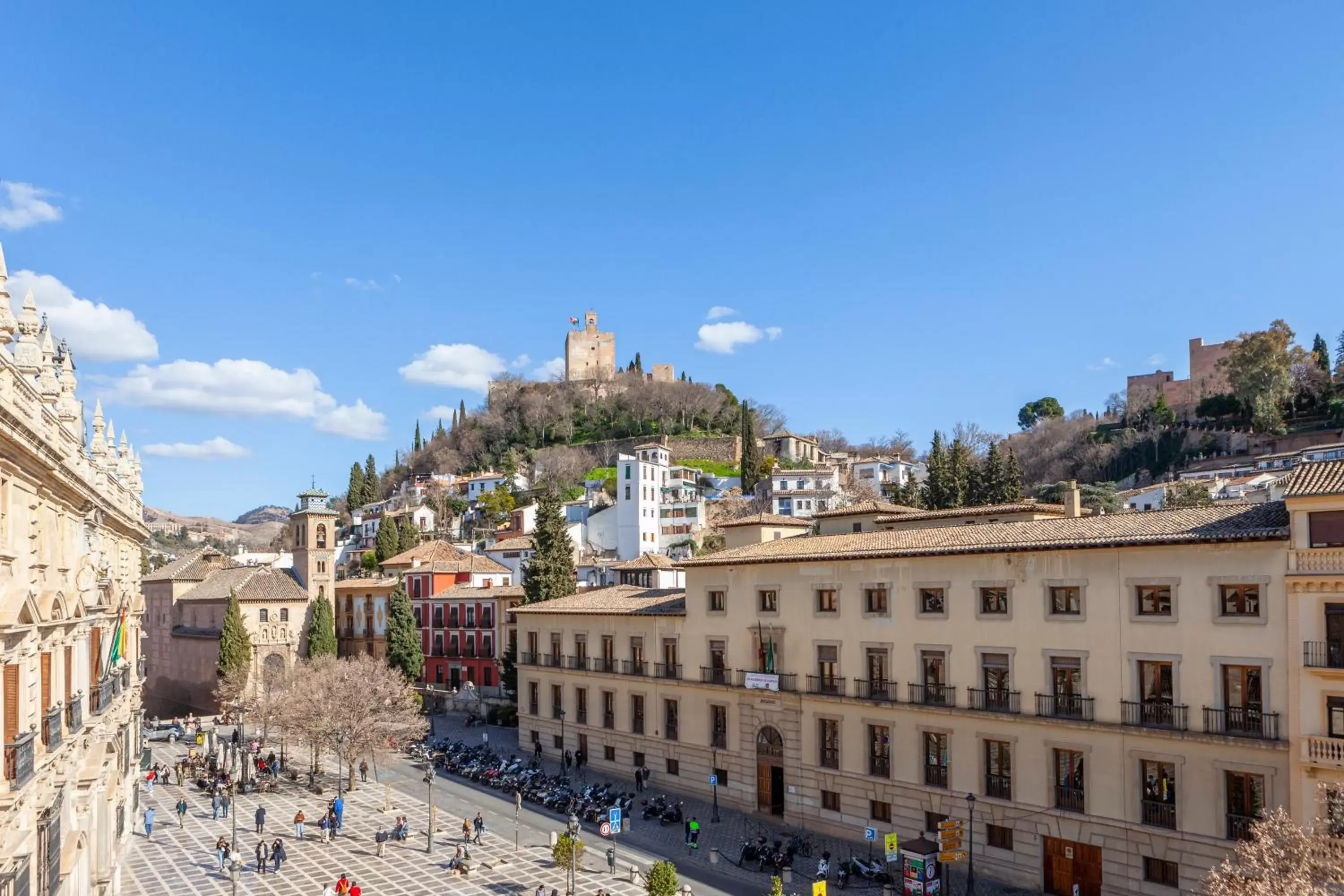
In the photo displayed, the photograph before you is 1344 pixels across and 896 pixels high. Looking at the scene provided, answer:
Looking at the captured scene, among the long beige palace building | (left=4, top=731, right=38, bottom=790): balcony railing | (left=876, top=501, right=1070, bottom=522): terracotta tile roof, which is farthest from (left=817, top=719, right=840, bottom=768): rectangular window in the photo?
(left=4, top=731, right=38, bottom=790): balcony railing

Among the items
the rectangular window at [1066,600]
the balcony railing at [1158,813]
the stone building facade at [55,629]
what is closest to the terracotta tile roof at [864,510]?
the rectangular window at [1066,600]

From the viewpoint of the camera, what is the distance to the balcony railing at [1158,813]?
26.4m

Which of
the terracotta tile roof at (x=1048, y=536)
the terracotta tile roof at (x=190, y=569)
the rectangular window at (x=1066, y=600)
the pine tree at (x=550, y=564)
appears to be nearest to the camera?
the terracotta tile roof at (x=1048, y=536)

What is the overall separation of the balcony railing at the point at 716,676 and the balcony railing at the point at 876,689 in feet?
21.5

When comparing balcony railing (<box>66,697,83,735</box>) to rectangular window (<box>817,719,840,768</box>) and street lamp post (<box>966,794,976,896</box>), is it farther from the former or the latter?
rectangular window (<box>817,719,840,768</box>)

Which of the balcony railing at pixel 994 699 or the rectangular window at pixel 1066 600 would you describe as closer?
the rectangular window at pixel 1066 600

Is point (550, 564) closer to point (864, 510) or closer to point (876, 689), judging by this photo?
point (864, 510)

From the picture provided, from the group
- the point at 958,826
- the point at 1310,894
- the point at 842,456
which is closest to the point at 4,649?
the point at 1310,894

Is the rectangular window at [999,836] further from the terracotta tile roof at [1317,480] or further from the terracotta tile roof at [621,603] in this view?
the terracotta tile roof at [621,603]

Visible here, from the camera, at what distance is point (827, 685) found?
118 ft

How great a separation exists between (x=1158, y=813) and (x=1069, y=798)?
99.0 inches

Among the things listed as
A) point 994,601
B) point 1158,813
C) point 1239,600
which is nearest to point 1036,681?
point 994,601

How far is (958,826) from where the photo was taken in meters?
30.1

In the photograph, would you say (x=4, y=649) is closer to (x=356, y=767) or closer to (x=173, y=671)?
(x=356, y=767)
